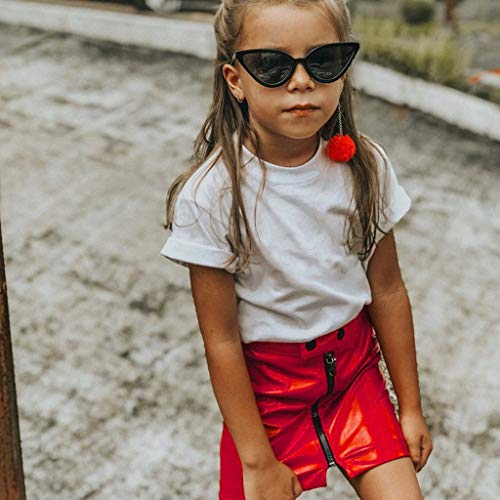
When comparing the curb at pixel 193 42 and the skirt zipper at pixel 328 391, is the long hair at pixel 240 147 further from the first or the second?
the curb at pixel 193 42

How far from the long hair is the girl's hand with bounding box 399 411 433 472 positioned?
0.41 meters

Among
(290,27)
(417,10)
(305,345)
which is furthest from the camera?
(417,10)

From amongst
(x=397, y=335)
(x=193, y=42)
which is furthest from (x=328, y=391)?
(x=193, y=42)

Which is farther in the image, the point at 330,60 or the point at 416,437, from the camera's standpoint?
the point at 416,437

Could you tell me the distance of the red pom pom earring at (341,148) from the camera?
1911mm

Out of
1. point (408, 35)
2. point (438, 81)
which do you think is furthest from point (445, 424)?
point (408, 35)

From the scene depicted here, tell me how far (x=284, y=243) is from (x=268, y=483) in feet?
1.75

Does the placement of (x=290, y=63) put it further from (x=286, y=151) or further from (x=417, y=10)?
(x=417, y=10)

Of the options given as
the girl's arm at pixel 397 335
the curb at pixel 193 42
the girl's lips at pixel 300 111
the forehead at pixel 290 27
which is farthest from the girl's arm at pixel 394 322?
the curb at pixel 193 42

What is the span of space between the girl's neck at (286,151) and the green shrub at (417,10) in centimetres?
720

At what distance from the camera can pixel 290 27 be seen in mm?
1729

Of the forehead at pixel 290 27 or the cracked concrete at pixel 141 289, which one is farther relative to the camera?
the cracked concrete at pixel 141 289

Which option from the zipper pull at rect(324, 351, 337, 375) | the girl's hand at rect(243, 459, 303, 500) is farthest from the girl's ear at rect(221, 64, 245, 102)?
the girl's hand at rect(243, 459, 303, 500)

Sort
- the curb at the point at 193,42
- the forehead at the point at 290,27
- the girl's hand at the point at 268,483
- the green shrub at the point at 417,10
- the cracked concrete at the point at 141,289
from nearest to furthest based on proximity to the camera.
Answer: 1. the forehead at the point at 290,27
2. the girl's hand at the point at 268,483
3. the cracked concrete at the point at 141,289
4. the curb at the point at 193,42
5. the green shrub at the point at 417,10
